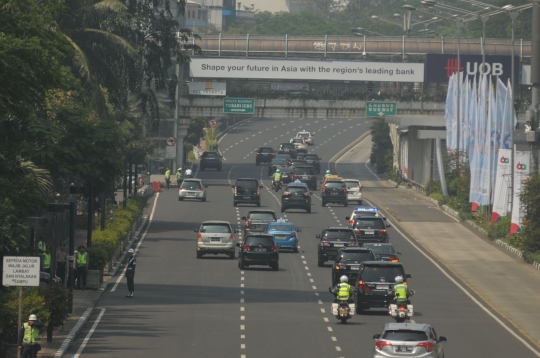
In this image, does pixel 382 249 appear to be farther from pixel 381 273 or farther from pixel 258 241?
pixel 381 273

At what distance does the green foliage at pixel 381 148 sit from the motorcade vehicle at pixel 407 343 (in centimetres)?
7807

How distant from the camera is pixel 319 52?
314 feet

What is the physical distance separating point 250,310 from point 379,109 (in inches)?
2324

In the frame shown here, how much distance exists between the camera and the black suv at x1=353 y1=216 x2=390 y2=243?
49.8 metres

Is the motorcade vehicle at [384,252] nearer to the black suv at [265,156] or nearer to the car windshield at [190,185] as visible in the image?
the car windshield at [190,185]

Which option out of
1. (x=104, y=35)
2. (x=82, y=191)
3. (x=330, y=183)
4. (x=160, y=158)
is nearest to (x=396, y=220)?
(x=330, y=183)

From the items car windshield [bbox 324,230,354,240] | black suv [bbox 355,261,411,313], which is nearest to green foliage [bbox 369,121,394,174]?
car windshield [bbox 324,230,354,240]

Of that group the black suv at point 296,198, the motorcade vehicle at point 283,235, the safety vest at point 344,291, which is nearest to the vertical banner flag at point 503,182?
the motorcade vehicle at point 283,235

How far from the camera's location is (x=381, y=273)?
32.8 m

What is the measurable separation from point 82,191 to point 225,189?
1575 inches

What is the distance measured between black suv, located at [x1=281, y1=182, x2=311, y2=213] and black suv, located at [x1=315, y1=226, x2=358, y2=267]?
1799 cm

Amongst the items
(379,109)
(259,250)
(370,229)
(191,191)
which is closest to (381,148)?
(379,109)

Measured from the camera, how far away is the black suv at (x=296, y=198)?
207 ft

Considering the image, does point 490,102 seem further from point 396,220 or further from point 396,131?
point 396,131
